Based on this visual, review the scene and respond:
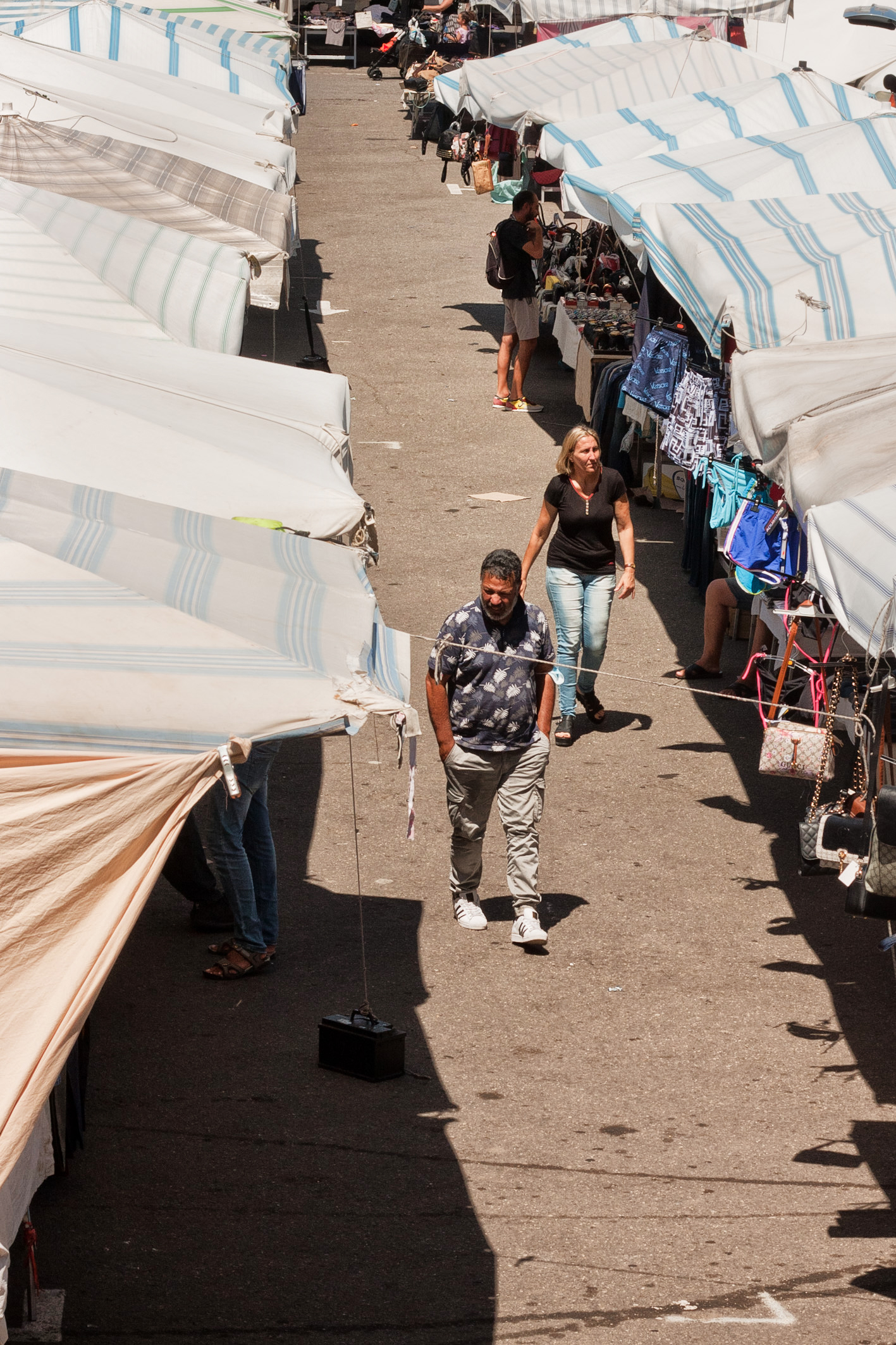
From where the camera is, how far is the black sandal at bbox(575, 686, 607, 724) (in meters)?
10.0

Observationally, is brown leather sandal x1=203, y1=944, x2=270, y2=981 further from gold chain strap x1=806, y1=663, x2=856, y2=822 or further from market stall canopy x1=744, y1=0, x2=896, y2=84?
market stall canopy x1=744, y1=0, x2=896, y2=84

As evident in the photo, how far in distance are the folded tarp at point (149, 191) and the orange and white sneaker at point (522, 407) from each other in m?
4.59

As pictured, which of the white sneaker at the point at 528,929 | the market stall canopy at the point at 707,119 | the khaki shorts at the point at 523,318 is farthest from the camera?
the khaki shorts at the point at 523,318

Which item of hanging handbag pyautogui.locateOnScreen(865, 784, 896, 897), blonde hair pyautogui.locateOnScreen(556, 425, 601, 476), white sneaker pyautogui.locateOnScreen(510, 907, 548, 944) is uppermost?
blonde hair pyautogui.locateOnScreen(556, 425, 601, 476)

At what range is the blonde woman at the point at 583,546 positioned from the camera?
9320 mm

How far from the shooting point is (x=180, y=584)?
4.80m

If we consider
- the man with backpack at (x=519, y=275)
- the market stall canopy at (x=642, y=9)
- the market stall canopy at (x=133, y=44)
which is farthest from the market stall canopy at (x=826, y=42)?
the market stall canopy at (x=133, y=44)

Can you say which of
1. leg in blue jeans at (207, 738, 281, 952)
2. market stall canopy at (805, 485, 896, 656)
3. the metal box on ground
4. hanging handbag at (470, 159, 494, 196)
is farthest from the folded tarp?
hanging handbag at (470, 159, 494, 196)

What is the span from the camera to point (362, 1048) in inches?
252

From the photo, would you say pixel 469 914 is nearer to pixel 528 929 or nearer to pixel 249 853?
pixel 528 929

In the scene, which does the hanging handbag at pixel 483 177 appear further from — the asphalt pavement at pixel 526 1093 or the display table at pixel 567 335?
the asphalt pavement at pixel 526 1093

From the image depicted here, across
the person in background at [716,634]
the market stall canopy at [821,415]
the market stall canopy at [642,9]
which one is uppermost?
the market stall canopy at [642,9]

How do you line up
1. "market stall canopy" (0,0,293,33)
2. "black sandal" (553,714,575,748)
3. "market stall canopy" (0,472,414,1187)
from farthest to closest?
"market stall canopy" (0,0,293,33)
"black sandal" (553,714,575,748)
"market stall canopy" (0,472,414,1187)

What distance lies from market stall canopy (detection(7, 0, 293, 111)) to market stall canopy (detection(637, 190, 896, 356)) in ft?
32.2
